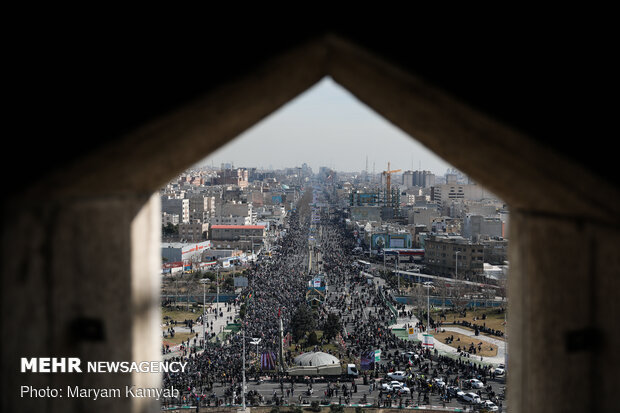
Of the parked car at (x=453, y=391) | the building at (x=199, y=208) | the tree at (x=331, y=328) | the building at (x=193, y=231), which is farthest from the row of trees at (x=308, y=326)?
the building at (x=199, y=208)

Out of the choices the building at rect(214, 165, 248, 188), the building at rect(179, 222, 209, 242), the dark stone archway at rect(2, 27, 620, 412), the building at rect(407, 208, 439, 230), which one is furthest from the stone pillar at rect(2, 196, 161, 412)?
the building at rect(214, 165, 248, 188)

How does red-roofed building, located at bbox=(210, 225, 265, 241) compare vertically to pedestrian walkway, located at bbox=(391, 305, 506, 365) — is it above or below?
A: above

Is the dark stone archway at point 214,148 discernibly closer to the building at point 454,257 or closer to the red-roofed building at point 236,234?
the building at point 454,257

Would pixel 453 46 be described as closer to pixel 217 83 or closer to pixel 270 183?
pixel 217 83

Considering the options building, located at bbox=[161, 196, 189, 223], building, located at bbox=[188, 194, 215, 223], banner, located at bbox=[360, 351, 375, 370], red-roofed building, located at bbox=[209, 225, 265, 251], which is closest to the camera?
banner, located at bbox=[360, 351, 375, 370]

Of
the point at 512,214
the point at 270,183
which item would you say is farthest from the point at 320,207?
the point at 512,214

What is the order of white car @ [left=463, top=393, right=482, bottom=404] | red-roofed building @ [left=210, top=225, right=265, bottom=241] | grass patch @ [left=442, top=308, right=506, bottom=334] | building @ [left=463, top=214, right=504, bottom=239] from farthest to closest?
red-roofed building @ [left=210, top=225, right=265, bottom=241] → building @ [left=463, top=214, right=504, bottom=239] → grass patch @ [left=442, top=308, right=506, bottom=334] → white car @ [left=463, top=393, right=482, bottom=404]

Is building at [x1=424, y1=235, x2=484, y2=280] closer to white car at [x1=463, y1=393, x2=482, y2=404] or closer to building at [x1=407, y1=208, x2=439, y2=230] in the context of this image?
building at [x1=407, y1=208, x2=439, y2=230]
